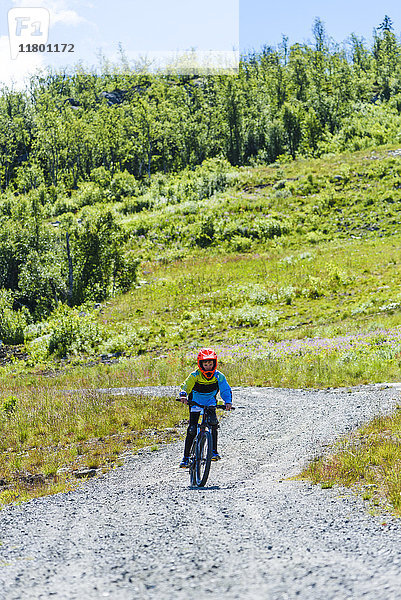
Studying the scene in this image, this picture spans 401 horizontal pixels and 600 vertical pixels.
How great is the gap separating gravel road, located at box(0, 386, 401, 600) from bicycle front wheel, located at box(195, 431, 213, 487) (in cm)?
22

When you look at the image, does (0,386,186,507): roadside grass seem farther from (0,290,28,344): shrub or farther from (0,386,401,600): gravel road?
(0,290,28,344): shrub

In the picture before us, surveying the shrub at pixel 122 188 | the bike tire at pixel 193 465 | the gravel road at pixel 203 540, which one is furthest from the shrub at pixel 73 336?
the shrub at pixel 122 188

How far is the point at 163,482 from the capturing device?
32.1 ft

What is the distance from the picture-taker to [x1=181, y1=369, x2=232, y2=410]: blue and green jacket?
916 centimetres

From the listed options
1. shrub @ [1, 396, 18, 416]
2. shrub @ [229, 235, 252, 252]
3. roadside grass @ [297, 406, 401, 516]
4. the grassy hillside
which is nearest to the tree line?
the grassy hillside

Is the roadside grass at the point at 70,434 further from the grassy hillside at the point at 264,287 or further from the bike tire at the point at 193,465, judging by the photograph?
the grassy hillside at the point at 264,287

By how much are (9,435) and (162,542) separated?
29.5 feet

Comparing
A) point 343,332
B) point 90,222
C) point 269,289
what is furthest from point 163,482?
point 90,222

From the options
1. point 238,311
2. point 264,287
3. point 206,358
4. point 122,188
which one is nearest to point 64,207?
point 122,188

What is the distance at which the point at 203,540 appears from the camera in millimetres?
6316

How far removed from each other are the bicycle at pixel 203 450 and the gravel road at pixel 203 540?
231 mm

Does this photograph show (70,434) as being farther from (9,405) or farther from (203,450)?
(203,450)

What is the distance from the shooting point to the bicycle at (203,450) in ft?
29.4

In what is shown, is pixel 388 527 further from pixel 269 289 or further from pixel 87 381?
pixel 269 289
